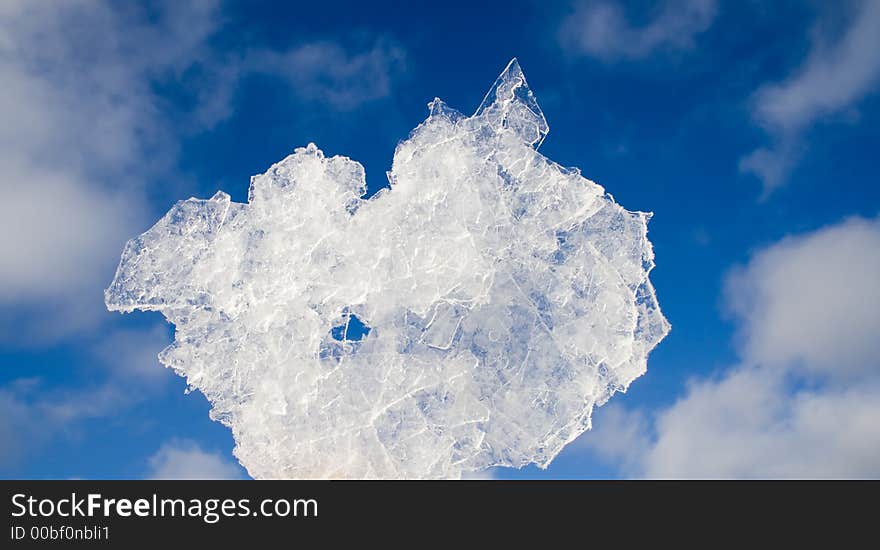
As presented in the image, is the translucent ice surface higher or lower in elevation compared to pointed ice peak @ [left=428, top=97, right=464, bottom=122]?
lower
